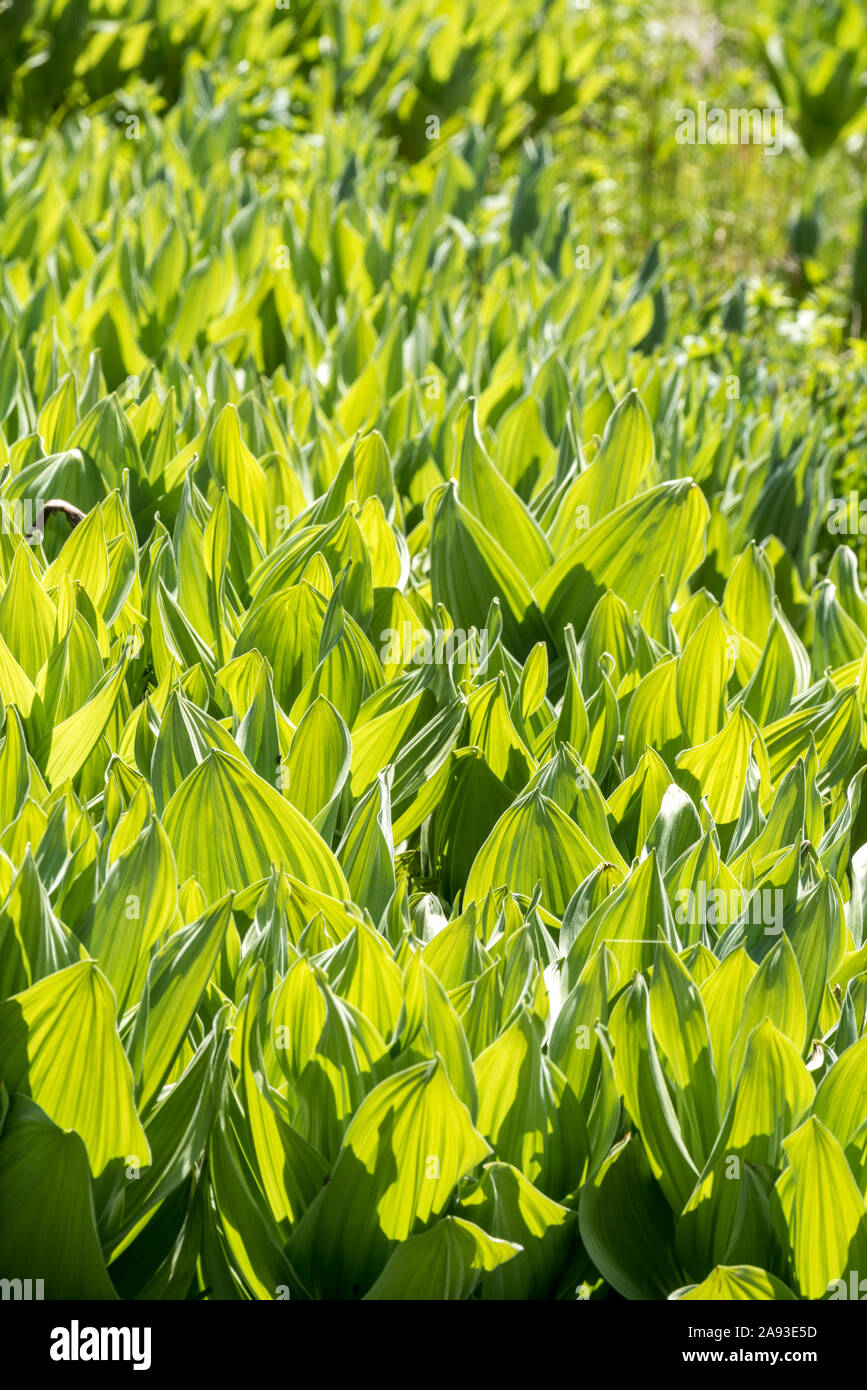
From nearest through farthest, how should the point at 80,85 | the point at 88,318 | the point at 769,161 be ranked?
the point at 88,318, the point at 80,85, the point at 769,161

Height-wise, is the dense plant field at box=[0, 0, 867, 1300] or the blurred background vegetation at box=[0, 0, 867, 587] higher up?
the blurred background vegetation at box=[0, 0, 867, 587]

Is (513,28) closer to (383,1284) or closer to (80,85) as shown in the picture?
(80,85)

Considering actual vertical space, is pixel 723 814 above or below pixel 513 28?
below

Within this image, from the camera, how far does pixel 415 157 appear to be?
551 centimetres

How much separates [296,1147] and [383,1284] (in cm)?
15

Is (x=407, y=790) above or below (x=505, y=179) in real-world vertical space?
below

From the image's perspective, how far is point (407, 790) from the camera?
1795 mm

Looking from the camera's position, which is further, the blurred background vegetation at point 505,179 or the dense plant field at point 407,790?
the blurred background vegetation at point 505,179

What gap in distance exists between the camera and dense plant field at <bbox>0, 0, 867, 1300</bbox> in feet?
4.32

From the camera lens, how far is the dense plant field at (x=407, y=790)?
4.32 feet

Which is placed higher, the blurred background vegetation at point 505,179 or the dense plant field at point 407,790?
the blurred background vegetation at point 505,179

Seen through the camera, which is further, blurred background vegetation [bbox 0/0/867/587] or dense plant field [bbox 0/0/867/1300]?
blurred background vegetation [bbox 0/0/867/587]

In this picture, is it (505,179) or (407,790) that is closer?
(407,790)
